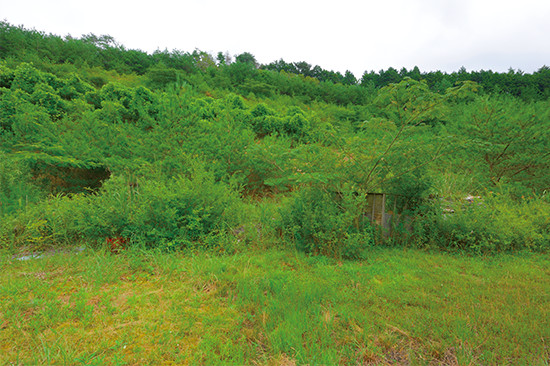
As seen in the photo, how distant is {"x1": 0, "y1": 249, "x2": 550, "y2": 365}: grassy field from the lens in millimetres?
1843

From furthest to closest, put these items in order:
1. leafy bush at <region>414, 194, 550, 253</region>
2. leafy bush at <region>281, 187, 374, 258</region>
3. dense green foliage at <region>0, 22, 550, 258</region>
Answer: leafy bush at <region>414, 194, 550, 253</region> < dense green foliage at <region>0, 22, 550, 258</region> < leafy bush at <region>281, 187, 374, 258</region>

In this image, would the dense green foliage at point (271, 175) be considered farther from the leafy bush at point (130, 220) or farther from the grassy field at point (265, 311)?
the grassy field at point (265, 311)

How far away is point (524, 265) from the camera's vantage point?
12.3 feet

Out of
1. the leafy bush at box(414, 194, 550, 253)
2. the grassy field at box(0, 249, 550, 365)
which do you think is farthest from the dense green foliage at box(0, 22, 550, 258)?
the grassy field at box(0, 249, 550, 365)

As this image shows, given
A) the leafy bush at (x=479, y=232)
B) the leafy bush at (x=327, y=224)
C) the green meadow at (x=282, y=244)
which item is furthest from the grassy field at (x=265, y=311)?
the leafy bush at (x=479, y=232)

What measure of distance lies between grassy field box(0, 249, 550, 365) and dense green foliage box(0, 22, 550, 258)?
757 mm

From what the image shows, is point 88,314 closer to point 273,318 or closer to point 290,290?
point 273,318

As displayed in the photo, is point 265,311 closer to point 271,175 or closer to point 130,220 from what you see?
point 130,220

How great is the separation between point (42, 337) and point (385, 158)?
4.83 m

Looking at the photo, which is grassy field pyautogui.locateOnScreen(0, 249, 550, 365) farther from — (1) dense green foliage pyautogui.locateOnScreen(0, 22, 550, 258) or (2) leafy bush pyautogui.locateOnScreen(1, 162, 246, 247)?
(1) dense green foliage pyautogui.locateOnScreen(0, 22, 550, 258)

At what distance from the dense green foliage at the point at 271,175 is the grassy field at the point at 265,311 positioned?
757mm

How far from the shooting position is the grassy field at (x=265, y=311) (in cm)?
184

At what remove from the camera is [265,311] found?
2365mm

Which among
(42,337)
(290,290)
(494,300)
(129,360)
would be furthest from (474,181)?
(42,337)
